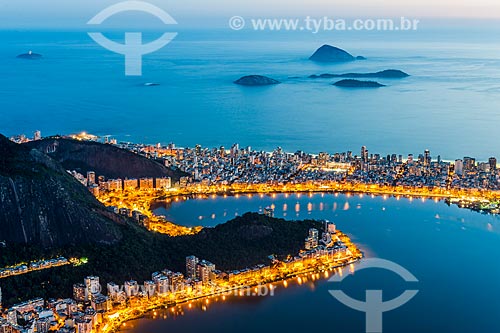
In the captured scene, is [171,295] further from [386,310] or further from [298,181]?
[298,181]

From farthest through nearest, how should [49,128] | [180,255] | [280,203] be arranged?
[49,128] → [280,203] → [180,255]

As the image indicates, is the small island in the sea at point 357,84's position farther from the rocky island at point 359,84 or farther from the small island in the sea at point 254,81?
the small island in the sea at point 254,81

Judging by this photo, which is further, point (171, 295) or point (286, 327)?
point (171, 295)

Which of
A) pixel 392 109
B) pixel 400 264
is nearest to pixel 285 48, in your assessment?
pixel 392 109

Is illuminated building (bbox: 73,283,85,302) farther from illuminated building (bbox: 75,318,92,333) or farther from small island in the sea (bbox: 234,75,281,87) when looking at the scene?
small island in the sea (bbox: 234,75,281,87)

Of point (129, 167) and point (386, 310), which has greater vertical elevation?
point (129, 167)

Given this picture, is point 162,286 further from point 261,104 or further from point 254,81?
point 254,81
